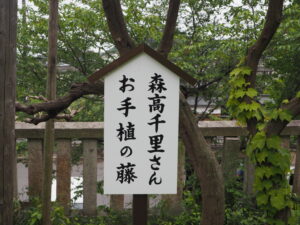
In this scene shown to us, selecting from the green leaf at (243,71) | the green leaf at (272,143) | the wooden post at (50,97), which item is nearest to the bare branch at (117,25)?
the wooden post at (50,97)

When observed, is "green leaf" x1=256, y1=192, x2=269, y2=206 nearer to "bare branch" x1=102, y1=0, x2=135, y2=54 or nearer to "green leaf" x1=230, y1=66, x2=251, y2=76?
"green leaf" x1=230, y1=66, x2=251, y2=76

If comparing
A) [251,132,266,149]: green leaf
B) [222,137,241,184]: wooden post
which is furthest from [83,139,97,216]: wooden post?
[251,132,266,149]: green leaf

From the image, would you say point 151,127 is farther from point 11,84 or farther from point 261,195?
point 261,195

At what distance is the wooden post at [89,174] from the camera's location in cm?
339

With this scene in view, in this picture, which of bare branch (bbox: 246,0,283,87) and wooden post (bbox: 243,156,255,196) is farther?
wooden post (bbox: 243,156,255,196)

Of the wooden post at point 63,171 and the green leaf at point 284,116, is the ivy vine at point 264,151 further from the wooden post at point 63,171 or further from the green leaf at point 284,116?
the wooden post at point 63,171

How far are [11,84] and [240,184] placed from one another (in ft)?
9.19

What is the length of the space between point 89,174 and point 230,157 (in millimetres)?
Answer: 1665

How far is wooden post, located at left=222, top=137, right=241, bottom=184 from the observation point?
141 inches

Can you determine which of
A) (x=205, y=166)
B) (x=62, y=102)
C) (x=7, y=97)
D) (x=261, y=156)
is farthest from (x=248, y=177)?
(x=7, y=97)

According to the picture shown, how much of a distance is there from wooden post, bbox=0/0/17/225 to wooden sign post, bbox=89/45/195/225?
2.38 ft

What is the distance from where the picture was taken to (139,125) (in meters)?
2.19

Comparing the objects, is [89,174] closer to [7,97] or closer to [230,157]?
[7,97]

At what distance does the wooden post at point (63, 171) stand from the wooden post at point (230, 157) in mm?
1822
